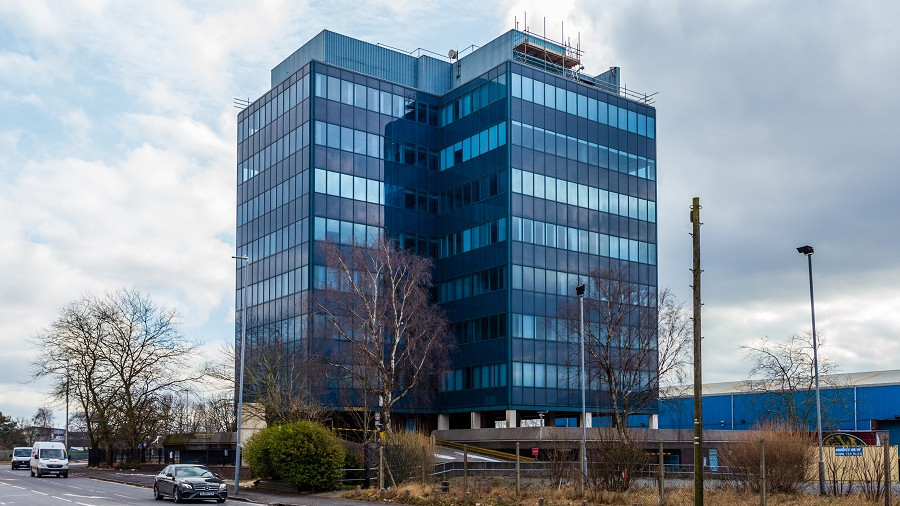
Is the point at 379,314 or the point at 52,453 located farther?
the point at 52,453

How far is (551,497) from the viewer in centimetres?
3141

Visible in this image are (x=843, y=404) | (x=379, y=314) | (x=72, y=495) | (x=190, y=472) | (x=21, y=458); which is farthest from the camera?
(x=21, y=458)

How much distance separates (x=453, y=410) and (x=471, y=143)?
21537 mm

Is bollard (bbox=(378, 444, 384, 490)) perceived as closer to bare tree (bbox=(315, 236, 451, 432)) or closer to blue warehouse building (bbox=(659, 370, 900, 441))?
bare tree (bbox=(315, 236, 451, 432))

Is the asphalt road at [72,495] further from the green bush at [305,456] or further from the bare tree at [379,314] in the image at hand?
the bare tree at [379,314]

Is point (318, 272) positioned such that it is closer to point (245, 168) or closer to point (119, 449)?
point (245, 168)

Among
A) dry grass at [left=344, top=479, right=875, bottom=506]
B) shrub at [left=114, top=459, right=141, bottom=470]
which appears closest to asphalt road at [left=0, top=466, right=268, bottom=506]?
dry grass at [left=344, top=479, right=875, bottom=506]

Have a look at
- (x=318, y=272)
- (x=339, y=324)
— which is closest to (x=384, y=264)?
(x=339, y=324)

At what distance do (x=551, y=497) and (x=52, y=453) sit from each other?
137 feet

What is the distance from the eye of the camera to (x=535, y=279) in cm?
7381

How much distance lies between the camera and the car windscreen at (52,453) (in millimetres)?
61188

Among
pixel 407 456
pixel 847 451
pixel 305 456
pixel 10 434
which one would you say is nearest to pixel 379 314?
pixel 305 456

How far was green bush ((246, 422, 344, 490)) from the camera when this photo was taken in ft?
133

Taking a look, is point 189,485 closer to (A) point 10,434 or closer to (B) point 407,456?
(B) point 407,456
